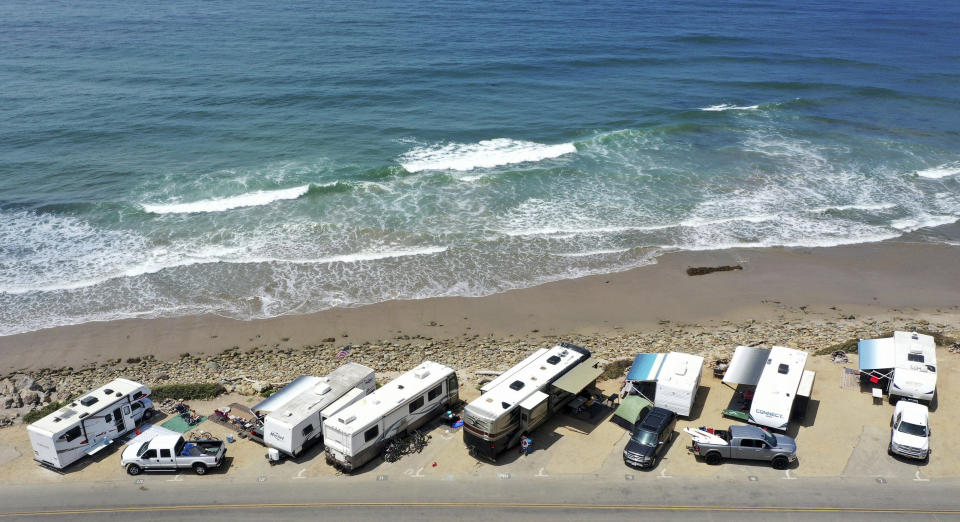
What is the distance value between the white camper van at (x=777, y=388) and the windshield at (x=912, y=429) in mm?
3397

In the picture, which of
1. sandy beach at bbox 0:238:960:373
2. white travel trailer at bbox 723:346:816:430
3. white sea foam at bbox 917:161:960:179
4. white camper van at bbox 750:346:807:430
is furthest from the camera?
white sea foam at bbox 917:161:960:179

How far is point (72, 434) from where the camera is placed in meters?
23.2

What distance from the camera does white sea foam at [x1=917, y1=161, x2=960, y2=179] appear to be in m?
53.7

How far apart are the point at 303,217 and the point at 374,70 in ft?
118

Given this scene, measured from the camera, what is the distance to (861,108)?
70.4 m

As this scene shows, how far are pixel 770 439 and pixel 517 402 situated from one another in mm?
8650

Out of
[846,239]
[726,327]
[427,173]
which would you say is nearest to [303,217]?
[427,173]

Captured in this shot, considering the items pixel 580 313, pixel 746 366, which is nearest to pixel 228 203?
pixel 580 313

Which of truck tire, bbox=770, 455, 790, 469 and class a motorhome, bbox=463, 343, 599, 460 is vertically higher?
class a motorhome, bbox=463, 343, 599, 460

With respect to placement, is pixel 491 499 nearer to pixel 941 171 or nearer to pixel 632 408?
pixel 632 408

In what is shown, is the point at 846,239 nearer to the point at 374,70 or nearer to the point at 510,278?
the point at 510,278

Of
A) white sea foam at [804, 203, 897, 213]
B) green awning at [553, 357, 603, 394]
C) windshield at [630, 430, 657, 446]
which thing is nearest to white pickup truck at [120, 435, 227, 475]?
green awning at [553, 357, 603, 394]

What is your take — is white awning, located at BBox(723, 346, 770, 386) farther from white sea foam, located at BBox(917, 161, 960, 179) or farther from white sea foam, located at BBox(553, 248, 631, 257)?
white sea foam, located at BBox(917, 161, 960, 179)

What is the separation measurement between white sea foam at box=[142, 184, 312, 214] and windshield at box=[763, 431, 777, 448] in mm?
37279
